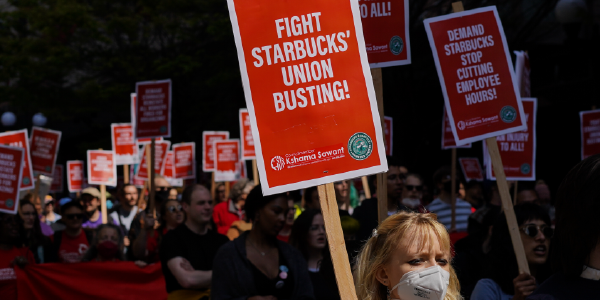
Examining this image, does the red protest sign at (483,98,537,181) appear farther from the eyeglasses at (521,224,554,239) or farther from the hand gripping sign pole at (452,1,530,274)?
the eyeglasses at (521,224,554,239)

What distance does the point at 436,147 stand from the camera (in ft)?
72.2

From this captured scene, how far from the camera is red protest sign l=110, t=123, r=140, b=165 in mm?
15672

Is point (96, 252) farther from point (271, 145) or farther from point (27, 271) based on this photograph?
point (271, 145)

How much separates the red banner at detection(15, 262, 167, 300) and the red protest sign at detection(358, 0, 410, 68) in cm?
388

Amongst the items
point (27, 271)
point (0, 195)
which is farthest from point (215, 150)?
point (27, 271)

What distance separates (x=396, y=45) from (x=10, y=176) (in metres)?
6.26

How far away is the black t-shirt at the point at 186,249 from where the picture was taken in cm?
538

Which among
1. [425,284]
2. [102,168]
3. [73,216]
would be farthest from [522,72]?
[102,168]

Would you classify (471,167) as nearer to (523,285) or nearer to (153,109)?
(153,109)

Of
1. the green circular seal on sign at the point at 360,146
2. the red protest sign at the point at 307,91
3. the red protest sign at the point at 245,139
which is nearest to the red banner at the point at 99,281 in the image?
the red protest sign at the point at 307,91

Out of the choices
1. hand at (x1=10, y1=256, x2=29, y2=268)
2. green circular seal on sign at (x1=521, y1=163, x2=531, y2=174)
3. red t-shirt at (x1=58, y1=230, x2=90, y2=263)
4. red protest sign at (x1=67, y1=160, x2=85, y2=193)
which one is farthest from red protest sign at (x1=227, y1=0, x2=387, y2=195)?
red protest sign at (x1=67, y1=160, x2=85, y2=193)

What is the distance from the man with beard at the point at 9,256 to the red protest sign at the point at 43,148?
5.94m

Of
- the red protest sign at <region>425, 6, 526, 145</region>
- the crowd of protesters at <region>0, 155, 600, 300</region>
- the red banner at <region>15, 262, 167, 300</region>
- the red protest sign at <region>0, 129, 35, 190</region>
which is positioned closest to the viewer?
the crowd of protesters at <region>0, 155, 600, 300</region>

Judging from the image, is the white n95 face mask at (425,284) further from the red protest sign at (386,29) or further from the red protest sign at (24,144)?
the red protest sign at (24,144)
